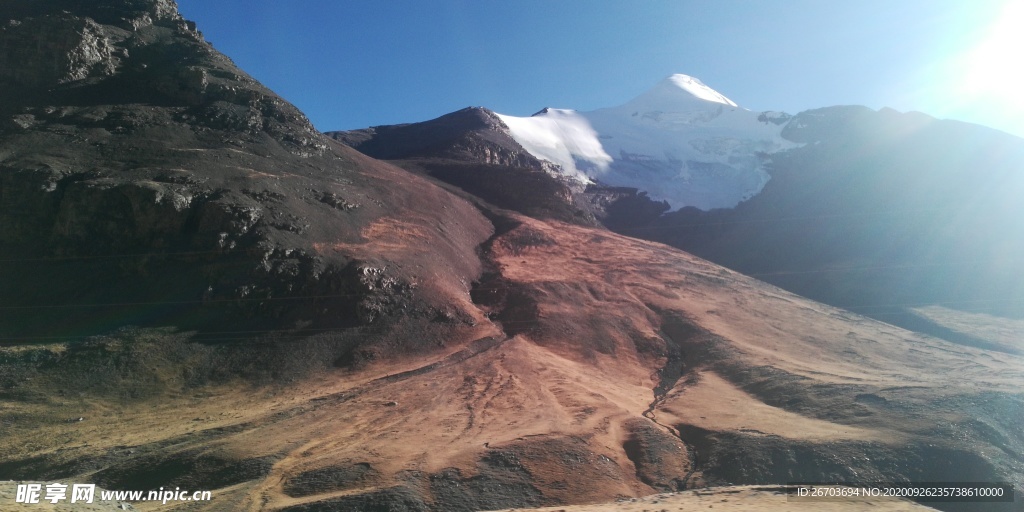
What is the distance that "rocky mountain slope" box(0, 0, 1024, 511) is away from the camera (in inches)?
898

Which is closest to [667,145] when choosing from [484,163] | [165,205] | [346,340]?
[484,163]

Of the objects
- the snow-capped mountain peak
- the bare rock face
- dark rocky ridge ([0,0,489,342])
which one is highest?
the snow-capped mountain peak

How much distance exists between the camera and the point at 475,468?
71.6ft

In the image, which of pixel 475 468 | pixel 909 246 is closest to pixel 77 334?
pixel 475 468

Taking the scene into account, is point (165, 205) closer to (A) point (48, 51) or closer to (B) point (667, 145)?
(A) point (48, 51)

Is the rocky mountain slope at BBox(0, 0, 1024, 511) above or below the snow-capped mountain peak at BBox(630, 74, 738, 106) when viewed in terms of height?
below

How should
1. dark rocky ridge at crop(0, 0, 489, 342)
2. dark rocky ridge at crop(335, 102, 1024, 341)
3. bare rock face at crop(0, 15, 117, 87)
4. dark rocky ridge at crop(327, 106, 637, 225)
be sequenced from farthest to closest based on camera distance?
1. dark rocky ridge at crop(327, 106, 637, 225)
2. dark rocky ridge at crop(335, 102, 1024, 341)
3. bare rock face at crop(0, 15, 117, 87)
4. dark rocky ridge at crop(0, 0, 489, 342)

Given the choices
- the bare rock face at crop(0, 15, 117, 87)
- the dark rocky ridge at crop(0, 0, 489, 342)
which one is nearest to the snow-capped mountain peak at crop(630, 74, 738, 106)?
the dark rocky ridge at crop(0, 0, 489, 342)

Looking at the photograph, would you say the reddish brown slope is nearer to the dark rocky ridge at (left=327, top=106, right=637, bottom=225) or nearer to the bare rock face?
the bare rock face

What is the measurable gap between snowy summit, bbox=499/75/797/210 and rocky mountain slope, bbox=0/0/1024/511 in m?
43.4

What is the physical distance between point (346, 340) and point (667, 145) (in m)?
95.8

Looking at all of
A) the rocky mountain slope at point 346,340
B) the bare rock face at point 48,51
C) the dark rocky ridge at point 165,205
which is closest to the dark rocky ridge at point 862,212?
the rocky mountain slope at point 346,340

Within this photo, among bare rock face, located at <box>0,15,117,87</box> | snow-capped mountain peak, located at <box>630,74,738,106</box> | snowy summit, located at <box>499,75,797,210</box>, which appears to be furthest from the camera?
snow-capped mountain peak, located at <box>630,74,738,106</box>

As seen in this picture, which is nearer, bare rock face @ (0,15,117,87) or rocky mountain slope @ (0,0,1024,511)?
rocky mountain slope @ (0,0,1024,511)
